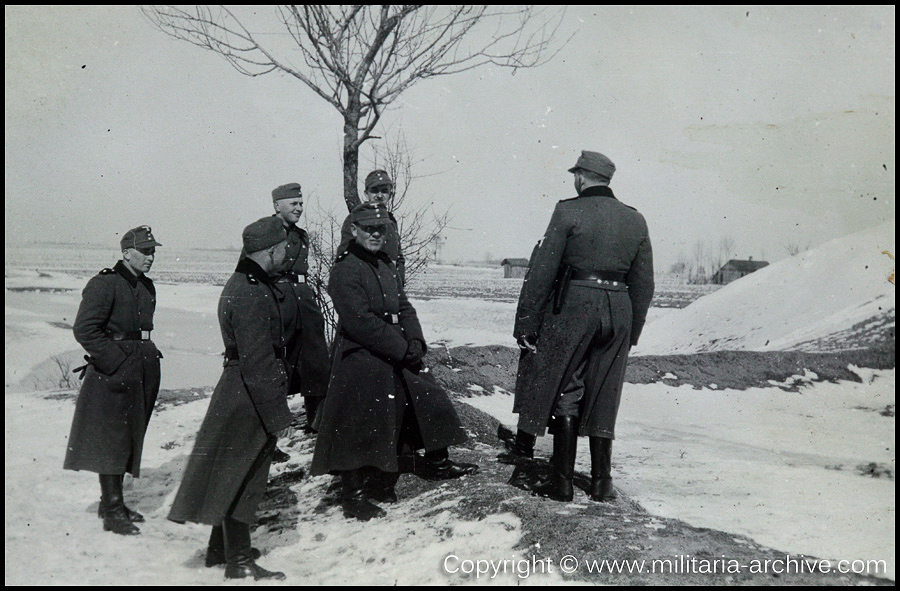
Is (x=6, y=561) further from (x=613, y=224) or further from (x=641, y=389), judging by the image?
(x=641, y=389)


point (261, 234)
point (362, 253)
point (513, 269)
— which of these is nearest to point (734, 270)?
point (513, 269)

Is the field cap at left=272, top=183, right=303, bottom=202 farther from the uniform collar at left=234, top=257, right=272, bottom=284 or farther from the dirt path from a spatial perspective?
the dirt path

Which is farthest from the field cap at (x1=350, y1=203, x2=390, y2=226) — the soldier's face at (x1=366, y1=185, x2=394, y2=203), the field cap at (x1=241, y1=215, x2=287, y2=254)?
the soldier's face at (x1=366, y1=185, x2=394, y2=203)

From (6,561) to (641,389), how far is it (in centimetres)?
730

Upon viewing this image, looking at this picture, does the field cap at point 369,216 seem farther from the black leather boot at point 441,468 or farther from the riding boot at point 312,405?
the riding boot at point 312,405

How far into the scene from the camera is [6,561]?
12.4 feet

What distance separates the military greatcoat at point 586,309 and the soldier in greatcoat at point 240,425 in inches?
61.5

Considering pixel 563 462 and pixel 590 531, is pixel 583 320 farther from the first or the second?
pixel 590 531

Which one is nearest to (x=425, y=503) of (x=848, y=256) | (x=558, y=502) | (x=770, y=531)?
(x=558, y=502)

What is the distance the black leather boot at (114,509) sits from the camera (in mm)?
4180

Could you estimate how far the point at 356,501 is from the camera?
13.6 feet

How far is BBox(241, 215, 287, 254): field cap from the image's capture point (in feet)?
11.9

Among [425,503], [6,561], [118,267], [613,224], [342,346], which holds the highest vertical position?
[613,224]

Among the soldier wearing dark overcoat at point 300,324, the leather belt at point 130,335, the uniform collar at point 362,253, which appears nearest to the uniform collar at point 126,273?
the leather belt at point 130,335
